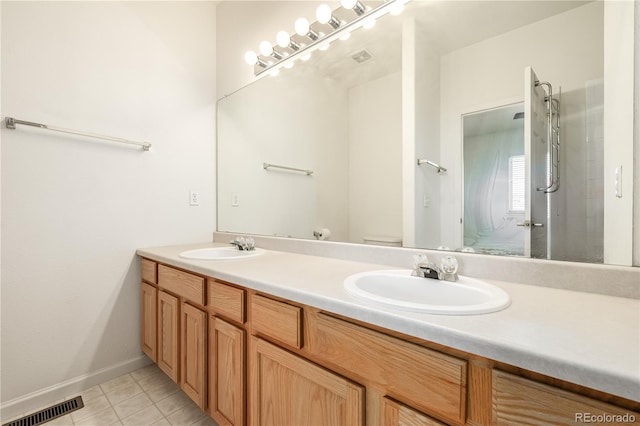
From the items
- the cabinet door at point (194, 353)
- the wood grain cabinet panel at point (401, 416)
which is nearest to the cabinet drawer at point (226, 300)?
the cabinet door at point (194, 353)

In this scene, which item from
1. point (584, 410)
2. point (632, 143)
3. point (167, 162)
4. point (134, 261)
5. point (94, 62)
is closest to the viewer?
point (584, 410)

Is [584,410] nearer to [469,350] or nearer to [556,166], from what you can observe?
[469,350]

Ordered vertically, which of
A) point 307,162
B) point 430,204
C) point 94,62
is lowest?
point 430,204

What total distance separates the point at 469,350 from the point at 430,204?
73cm

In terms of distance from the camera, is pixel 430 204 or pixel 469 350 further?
pixel 430 204

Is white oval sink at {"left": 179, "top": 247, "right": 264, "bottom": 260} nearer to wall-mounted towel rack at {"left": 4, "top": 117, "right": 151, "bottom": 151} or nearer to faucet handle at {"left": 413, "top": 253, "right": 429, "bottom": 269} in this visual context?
wall-mounted towel rack at {"left": 4, "top": 117, "right": 151, "bottom": 151}

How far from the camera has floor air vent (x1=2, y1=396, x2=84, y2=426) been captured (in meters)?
1.29

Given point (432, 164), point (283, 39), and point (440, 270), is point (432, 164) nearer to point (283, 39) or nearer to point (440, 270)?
point (440, 270)

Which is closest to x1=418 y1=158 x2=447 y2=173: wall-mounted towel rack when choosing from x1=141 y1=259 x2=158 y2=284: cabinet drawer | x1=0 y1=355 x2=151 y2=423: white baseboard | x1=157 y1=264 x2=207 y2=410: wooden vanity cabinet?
x1=157 y1=264 x2=207 y2=410: wooden vanity cabinet

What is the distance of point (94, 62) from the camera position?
62.2 inches

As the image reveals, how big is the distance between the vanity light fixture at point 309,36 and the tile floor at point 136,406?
→ 2.03 m

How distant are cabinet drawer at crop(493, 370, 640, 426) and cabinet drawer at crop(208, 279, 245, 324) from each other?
82 cm

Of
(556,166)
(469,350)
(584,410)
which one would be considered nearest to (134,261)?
(469,350)

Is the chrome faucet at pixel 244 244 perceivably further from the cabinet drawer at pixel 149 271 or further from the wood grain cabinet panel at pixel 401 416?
the wood grain cabinet panel at pixel 401 416
